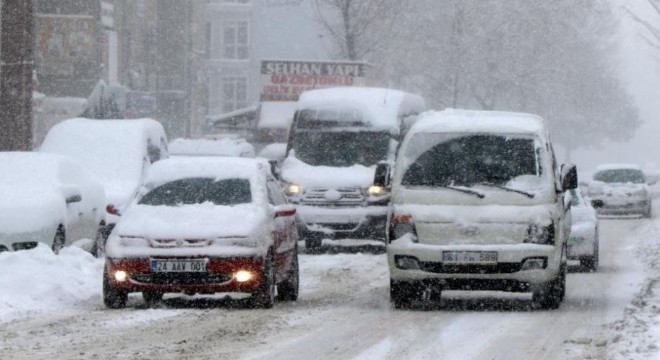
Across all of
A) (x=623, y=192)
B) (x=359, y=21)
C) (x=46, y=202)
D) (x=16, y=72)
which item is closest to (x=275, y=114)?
(x=359, y=21)

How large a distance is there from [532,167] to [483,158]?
0.50 metres

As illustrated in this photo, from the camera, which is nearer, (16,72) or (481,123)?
(481,123)

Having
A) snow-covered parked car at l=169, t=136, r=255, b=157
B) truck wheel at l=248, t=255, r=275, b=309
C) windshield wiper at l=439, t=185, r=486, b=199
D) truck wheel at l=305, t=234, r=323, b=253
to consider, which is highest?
windshield wiper at l=439, t=185, r=486, b=199

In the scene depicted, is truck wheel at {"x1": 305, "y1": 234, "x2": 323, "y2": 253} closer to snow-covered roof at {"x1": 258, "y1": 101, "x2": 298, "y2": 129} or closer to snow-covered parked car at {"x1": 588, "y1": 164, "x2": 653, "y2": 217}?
snow-covered roof at {"x1": 258, "y1": 101, "x2": 298, "y2": 129}

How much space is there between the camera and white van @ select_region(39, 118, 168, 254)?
990 inches

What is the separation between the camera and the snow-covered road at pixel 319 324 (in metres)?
11.8

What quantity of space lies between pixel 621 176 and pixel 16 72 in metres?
27.1

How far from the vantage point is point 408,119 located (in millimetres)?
28766

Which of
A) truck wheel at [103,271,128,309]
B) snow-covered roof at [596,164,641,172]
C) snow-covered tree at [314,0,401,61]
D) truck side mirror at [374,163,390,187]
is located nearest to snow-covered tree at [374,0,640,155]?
snow-covered tree at [314,0,401,61]

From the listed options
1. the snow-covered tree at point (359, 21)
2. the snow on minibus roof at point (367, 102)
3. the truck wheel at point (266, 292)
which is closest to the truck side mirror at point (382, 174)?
the truck wheel at point (266, 292)

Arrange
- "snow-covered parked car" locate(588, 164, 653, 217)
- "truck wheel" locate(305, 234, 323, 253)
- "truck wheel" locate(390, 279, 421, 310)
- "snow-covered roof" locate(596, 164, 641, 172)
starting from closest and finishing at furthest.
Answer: "truck wheel" locate(390, 279, 421, 310) < "truck wheel" locate(305, 234, 323, 253) < "snow-covered parked car" locate(588, 164, 653, 217) < "snow-covered roof" locate(596, 164, 641, 172)

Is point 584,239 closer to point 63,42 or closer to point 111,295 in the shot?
point 111,295

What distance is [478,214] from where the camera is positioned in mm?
15734

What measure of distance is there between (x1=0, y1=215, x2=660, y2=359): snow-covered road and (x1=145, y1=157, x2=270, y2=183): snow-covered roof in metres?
1.27
